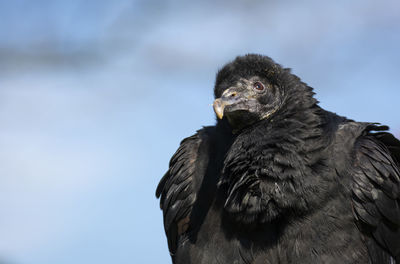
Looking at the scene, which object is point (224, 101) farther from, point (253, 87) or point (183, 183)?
point (183, 183)

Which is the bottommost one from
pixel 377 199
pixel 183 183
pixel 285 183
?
pixel 377 199

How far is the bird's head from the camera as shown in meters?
4.82

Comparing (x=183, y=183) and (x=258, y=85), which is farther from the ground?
(x=258, y=85)

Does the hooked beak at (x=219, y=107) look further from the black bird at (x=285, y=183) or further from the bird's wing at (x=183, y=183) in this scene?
the bird's wing at (x=183, y=183)

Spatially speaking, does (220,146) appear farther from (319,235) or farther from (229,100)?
(319,235)

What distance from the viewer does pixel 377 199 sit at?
459 cm

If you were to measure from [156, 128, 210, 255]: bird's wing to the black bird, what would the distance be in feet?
0.08

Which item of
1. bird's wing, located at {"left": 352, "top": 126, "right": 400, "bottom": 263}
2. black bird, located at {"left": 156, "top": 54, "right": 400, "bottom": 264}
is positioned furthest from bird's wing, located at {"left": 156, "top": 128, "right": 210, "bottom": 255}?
bird's wing, located at {"left": 352, "top": 126, "right": 400, "bottom": 263}

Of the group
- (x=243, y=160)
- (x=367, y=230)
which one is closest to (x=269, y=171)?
(x=243, y=160)

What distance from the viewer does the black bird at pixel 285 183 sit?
14.5ft

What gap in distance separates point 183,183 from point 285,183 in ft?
3.98

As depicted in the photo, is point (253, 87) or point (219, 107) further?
point (253, 87)

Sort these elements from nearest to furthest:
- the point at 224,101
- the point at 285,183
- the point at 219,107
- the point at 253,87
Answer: the point at 285,183 < the point at 219,107 < the point at 224,101 < the point at 253,87

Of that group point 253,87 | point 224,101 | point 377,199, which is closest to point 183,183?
point 224,101
